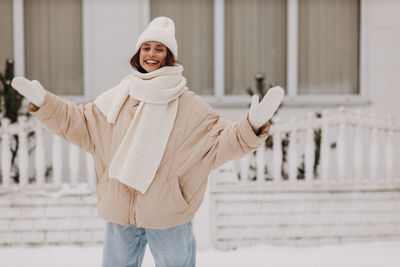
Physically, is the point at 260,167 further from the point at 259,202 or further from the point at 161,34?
the point at 161,34

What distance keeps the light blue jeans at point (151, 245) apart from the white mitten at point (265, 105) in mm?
687

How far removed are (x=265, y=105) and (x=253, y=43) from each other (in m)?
4.75

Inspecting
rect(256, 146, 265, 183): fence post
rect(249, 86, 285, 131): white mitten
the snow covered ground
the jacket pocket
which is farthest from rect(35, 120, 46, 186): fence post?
rect(249, 86, 285, 131): white mitten

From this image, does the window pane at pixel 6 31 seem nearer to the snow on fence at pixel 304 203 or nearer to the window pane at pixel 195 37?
the window pane at pixel 195 37

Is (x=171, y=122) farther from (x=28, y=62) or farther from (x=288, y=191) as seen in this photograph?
(x=28, y=62)

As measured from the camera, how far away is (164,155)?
6.91 ft

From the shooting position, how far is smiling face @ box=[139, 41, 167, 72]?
2168mm

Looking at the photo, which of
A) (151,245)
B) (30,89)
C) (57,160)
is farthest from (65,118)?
(57,160)

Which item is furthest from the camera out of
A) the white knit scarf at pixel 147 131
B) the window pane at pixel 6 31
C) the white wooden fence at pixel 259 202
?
the window pane at pixel 6 31

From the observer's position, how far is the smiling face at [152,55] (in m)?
2.17

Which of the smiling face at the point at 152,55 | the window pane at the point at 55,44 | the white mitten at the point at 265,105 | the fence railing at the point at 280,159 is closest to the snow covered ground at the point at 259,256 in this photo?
the fence railing at the point at 280,159

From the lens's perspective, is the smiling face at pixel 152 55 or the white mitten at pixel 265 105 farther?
the smiling face at pixel 152 55

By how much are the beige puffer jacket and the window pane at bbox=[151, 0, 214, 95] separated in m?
4.18

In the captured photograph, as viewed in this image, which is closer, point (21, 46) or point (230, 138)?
point (230, 138)
